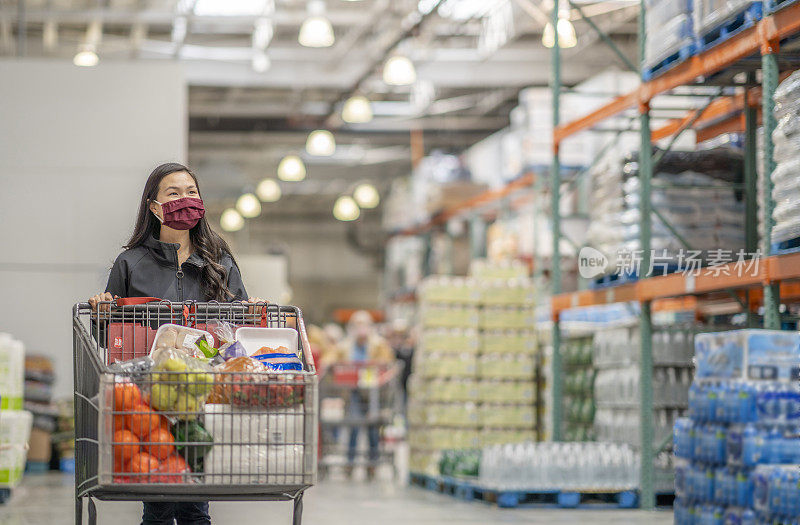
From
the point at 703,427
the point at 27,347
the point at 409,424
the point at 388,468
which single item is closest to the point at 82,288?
the point at 27,347

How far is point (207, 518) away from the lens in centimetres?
446

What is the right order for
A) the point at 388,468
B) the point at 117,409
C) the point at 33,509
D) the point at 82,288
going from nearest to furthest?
the point at 117,409 → the point at 33,509 → the point at 82,288 → the point at 388,468

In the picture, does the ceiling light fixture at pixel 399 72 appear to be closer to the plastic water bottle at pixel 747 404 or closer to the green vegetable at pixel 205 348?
the plastic water bottle at pixel 747 404

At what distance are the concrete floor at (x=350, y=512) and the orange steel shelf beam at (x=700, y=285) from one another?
67.6 inches

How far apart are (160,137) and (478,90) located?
9274 mm

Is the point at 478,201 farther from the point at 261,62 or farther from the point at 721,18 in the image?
the point at 721,18

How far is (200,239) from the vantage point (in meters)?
4.75

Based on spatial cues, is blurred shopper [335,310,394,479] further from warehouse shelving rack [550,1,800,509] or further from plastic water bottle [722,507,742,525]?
plastic water bottle [722,507,742,525]

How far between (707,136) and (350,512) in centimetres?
496

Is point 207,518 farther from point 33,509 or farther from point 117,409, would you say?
point 33,509

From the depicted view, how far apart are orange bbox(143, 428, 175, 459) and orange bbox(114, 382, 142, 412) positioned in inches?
4.2

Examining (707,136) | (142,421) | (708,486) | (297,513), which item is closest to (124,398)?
(142,421)

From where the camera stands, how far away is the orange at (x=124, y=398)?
3736 millimetres

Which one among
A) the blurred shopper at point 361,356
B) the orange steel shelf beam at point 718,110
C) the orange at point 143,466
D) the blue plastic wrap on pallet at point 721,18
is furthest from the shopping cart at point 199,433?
the blurred shopper at point 361,356
